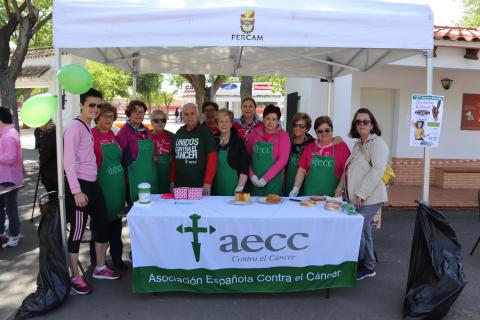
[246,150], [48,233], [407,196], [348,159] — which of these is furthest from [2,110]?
[407,196]

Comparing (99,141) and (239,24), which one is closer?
(239,24)

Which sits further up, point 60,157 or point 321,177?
point 60,157

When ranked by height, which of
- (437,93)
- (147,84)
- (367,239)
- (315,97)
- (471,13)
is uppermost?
(471,13)

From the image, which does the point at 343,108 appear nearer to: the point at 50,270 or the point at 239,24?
the point at 239,24

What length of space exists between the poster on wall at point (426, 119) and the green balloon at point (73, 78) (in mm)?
2689

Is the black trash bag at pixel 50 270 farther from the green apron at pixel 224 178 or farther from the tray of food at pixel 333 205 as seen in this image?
the tray of food at pixel 333 205

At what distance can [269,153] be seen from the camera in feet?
13.3

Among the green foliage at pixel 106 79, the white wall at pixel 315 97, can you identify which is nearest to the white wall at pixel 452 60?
the white wall at pixel 315 97

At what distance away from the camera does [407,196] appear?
294 inches

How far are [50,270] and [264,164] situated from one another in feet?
7.04

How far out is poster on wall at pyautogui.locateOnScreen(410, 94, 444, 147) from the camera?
330cm

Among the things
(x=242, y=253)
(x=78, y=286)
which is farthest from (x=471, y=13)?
(x=78, y=286)

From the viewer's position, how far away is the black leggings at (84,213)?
330cm

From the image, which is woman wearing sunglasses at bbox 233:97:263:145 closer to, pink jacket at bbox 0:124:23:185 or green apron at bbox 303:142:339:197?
green apron at bbox 303:142:339:197
